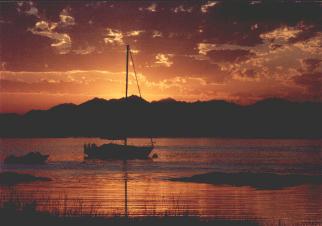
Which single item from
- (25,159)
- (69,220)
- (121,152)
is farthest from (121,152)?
(69,220)

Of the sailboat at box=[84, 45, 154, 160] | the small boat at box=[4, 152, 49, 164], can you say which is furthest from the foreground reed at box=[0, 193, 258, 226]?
the sailboat at box=[84, 45, 154, 160]

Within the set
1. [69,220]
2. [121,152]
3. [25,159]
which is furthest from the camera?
[121,152]

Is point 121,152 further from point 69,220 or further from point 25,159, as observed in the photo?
point 69,220

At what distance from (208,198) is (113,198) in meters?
6.74

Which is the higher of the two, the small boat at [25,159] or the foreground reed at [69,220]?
the small boat at [25,159]

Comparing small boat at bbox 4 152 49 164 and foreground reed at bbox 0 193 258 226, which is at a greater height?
small boat at bbox 4 152 49 164

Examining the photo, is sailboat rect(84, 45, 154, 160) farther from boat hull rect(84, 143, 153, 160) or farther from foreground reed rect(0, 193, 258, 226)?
foreground reed rect(0, 193, 258, 226)

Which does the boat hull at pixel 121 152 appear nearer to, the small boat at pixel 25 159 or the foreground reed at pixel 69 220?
the small boat at pixel 25 159

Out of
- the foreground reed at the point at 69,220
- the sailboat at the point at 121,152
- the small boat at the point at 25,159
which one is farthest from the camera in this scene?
the sailboat at the point at 121,152

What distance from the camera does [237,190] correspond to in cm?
4762

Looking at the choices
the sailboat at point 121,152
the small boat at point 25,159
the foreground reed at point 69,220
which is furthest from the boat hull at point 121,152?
the foreground reed at point 69,220

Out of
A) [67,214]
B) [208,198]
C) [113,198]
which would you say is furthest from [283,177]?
[67,214]

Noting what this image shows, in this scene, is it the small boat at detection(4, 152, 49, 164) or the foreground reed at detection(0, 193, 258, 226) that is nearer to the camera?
the foreground reed at detection(0, 193, 258, 226)

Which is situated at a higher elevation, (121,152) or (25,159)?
(121,152)
